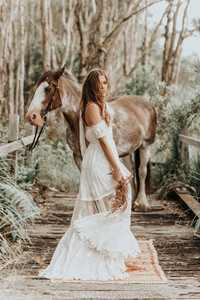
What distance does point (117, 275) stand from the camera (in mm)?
3693

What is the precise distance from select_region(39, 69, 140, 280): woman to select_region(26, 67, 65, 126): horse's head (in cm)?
105

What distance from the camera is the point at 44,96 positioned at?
A: 193 inches

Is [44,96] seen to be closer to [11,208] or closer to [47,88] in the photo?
[47,88]

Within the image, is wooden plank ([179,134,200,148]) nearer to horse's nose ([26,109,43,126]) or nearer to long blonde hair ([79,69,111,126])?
horse's nose ([26,109,43,126])

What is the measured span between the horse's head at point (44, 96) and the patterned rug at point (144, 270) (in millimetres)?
1907

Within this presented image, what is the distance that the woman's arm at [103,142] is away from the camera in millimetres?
3697

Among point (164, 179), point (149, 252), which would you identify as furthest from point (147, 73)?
point (149, 252)

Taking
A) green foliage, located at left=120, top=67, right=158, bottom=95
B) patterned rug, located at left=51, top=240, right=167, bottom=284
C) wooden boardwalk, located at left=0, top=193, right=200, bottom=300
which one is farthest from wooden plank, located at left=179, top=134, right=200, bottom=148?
green foliage, located at left=120, top=67, right=158, bottom=95

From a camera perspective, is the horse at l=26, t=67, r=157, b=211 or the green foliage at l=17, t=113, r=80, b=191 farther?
the green foliage at l=17, t=113, r=80, b=191

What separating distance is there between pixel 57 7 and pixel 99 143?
978 inches

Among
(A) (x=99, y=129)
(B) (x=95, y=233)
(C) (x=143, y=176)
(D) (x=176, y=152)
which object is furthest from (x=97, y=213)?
(D) (x=176, y=152)

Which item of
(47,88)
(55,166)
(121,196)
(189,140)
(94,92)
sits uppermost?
(94,92)

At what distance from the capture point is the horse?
16.1 ft

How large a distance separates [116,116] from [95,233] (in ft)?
7.92
